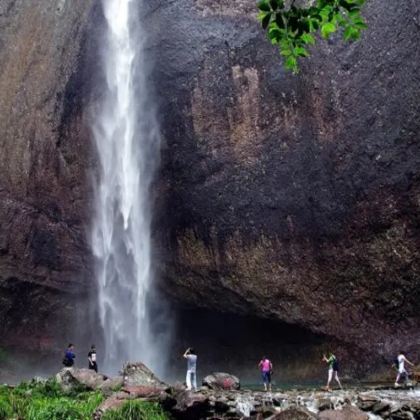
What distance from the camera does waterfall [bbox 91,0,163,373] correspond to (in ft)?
75.8

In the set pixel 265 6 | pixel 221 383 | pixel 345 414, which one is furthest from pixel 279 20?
pixel 221 383

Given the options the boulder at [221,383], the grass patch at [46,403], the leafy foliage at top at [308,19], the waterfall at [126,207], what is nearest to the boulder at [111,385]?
the grass patch at [46,403]

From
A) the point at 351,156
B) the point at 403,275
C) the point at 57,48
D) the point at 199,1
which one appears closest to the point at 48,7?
the point at 57,48

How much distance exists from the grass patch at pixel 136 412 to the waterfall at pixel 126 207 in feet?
33.7

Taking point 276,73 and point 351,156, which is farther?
point 276,73

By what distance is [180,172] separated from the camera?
22.1 meters

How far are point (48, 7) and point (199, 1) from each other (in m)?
8.61

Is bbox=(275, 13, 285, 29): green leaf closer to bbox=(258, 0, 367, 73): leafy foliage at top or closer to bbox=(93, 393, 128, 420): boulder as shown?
bbox=(258, 0, 367, 73): leafy foliage at top

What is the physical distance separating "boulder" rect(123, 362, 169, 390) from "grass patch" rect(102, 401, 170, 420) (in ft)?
9.54

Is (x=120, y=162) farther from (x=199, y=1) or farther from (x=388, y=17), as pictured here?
(x=388, y=17)

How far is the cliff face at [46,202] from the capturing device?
23953mm

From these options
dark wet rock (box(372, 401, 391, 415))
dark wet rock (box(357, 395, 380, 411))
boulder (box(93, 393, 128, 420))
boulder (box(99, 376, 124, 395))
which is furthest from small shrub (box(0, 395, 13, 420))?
dark wet rock (box(372, 401, 391, 415))

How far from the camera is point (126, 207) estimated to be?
2395 cm

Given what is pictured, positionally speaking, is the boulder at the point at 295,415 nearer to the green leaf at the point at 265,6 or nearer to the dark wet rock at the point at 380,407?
the dark wet rock at the point at 380,407
